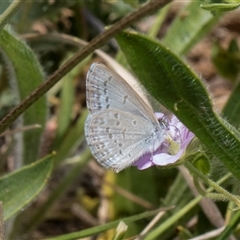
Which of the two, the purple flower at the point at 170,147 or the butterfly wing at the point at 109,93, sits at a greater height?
the butterfly wing at the point at 109,93

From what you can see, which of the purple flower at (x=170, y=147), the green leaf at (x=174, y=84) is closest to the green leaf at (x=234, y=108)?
the purple flower at (x=170, y=147)

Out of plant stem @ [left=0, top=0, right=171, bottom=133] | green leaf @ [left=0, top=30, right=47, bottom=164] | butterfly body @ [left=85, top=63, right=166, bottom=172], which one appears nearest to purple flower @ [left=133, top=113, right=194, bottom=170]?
butterfly body @ [left=85, top=63, right=166, bottom=172]

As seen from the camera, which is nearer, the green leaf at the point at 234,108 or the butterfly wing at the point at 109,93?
the butterfly wing at the point at 109,93

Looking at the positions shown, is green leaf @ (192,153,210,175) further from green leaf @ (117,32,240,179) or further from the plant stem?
the plant stem

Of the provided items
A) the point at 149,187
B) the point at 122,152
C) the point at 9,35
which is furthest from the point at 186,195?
the point at 9,35

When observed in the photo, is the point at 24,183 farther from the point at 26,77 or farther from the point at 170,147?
the point at 170,147

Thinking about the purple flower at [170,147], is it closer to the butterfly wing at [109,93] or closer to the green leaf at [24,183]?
the butterfly wing at [109,93]

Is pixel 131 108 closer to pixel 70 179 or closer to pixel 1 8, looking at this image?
pixel 1 8
